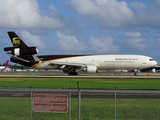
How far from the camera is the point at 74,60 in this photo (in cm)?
6581

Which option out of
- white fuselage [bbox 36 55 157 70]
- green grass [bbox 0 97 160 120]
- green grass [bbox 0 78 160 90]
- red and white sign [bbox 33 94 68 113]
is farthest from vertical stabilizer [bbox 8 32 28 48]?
red and white sign [bbox 33 94 68 113]

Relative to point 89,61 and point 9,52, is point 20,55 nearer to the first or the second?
A: point 9,52

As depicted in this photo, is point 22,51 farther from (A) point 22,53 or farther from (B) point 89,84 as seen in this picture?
(B) point 89,84

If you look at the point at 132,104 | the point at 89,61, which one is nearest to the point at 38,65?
the point at 89,61

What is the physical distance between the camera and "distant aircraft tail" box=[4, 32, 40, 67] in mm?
64438

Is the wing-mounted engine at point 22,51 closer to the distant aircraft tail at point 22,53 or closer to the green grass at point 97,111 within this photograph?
the distant aircraft tail at point 22,53

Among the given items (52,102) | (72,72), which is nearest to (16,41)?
(72,72)

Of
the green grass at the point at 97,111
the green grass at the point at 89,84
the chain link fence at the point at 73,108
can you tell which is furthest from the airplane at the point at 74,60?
the chain link fence at the point at 73,108

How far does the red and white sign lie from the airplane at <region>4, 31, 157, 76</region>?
4962 centimetres

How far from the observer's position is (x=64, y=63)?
64.4 meters

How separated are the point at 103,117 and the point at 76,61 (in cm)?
5095

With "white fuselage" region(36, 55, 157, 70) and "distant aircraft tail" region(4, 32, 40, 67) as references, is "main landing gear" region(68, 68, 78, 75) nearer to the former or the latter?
"white fuselage" region(36, 55, 157, 70)

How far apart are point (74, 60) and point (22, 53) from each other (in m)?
10.2

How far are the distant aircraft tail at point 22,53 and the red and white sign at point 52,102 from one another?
52092 mm
